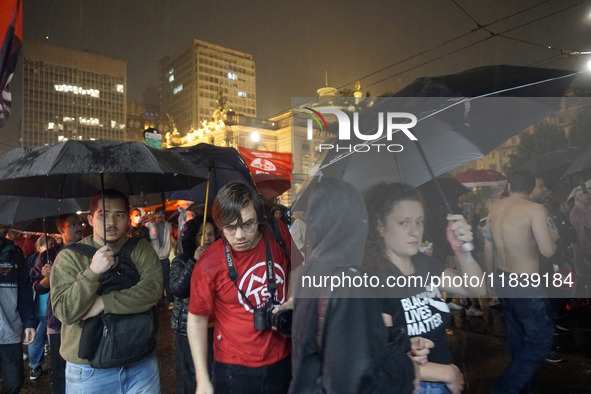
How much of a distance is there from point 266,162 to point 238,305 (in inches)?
296

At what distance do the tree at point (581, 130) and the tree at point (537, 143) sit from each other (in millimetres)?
41

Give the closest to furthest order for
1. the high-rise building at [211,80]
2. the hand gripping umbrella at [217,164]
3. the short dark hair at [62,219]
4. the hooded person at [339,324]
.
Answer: the hooded person at [339,324] → the hand gripping umbrella at [217,164] → the short dark hair at [62,219] → the high-rise building at [211,80]

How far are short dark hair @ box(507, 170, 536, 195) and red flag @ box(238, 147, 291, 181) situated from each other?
7.48m

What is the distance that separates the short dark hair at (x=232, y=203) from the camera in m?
2.42

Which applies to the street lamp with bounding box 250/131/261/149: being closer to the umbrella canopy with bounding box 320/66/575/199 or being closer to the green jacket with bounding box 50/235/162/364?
the green jacket with bounding box 50/235/162/364

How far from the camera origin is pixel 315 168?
7.11 ft

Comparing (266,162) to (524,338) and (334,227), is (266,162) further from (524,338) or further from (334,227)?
(334,227)

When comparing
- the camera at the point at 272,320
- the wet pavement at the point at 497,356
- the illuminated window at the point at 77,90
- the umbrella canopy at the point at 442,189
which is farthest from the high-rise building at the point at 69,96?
the umbrella canopy at the point at 442,189

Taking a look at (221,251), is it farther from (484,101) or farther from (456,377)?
(484,101)

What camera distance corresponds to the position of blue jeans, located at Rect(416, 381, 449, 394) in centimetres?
225

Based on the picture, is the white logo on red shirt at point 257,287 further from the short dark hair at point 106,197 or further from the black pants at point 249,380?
the short dark hair at point 106,197

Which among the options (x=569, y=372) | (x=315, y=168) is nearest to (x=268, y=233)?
(x=315, y=168)

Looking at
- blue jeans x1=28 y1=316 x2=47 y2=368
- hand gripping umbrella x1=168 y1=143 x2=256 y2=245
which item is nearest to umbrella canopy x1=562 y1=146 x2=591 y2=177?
hand gripping umbrella x1=168 y1=143 x2=256 y2=245

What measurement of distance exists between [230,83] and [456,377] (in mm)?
106533
